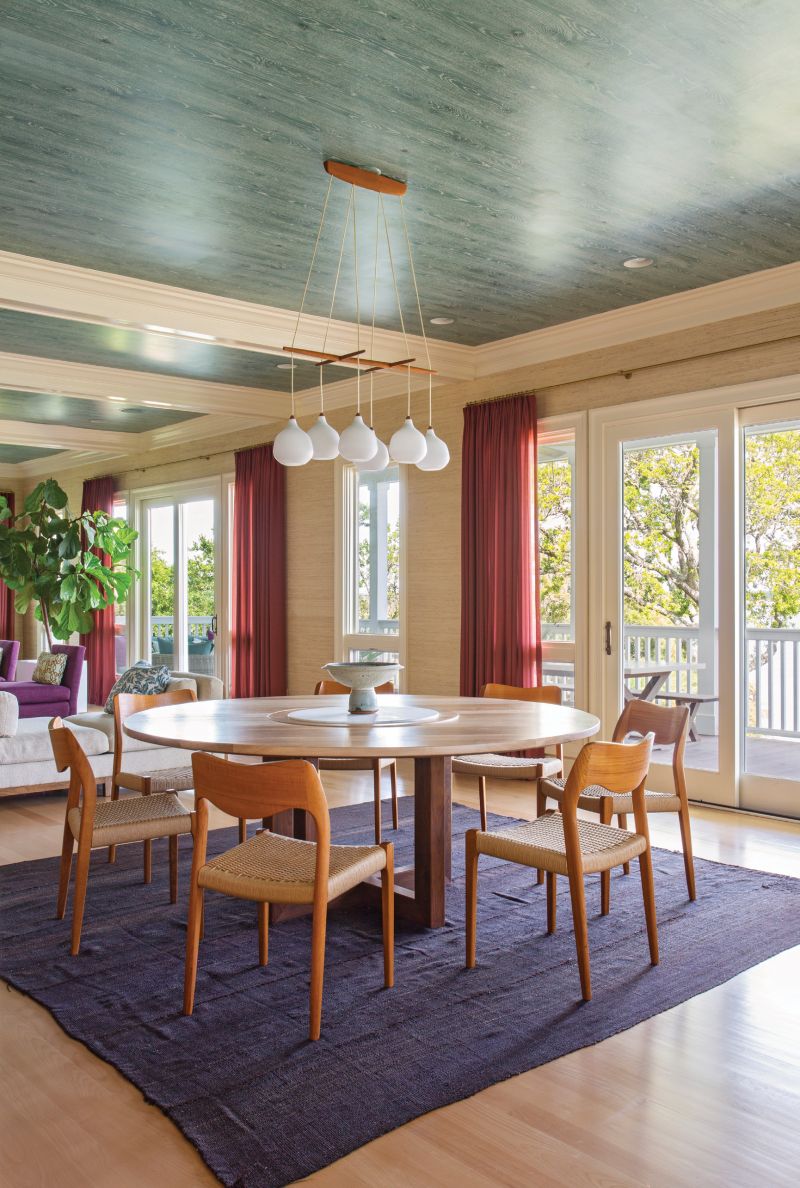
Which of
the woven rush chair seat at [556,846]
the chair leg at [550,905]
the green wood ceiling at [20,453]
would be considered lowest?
the chair leg at [550,905]

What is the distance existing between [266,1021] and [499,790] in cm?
349

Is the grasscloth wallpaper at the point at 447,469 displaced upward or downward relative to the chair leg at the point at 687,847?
upward

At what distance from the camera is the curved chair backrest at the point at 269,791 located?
2.59 m

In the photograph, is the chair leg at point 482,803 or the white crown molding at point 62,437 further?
the white crown molding at point 62,437

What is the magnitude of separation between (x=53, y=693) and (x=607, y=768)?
20.9 ft

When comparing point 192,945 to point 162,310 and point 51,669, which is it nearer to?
point 162,310

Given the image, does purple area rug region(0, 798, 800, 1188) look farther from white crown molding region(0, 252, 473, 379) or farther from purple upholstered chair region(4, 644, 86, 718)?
purple upholstered chair region(4, 644, 86, 718)

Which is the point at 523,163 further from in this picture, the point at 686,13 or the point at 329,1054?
the point at 329,1054

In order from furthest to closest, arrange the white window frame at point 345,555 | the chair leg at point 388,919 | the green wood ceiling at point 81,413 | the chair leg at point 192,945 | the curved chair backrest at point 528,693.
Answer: the green wood ceiling at point 81,413
the white window frame at point 345,555
the curved chair backrest at point 528,693
the chair leg at point 388,919
the chair leg at point 192,945

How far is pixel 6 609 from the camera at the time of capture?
13289mm

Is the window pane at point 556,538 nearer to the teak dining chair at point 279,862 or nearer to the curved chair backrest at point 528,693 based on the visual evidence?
the curved chair backrest at point 528,693

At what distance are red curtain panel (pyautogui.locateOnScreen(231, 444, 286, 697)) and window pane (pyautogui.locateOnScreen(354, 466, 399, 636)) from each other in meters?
0.94

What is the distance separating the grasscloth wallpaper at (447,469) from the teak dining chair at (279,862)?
11.8 ft

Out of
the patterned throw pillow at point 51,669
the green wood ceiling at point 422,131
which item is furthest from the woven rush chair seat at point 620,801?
the patterned throw pillow at point 51,669
